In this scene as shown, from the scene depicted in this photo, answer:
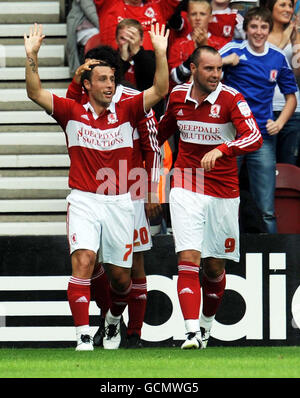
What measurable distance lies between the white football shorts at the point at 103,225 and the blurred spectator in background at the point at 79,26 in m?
3.34

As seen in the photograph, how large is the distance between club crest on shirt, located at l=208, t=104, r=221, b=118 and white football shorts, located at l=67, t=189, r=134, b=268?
35.3 inches

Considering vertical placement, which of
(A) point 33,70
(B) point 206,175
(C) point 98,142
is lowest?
(B) point 206,175

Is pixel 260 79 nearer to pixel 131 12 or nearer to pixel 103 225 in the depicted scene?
pixel 131 12

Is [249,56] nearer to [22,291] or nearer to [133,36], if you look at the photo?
[133,36]

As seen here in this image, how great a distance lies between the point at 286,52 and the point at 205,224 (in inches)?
112

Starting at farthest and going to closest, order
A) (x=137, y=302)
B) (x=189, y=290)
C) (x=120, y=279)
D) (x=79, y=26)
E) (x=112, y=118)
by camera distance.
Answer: (x=79, y=26)
(x=137, y=302)
(x=120, y=279)
(x=112, y=118)
(x=189, y=290)

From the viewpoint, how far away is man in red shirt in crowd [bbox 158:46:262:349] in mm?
9195

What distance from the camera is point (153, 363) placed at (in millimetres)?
8062

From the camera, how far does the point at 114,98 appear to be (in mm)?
9312

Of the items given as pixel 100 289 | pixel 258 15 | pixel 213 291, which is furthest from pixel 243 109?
pixel 258 15

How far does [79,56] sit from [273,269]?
3482mm

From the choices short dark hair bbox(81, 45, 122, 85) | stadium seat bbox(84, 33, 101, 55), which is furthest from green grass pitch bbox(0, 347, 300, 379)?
stadium seat bbox(84, 33, 101, 55)

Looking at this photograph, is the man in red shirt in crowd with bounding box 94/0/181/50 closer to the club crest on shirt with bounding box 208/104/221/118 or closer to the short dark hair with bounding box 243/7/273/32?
the short dark hair with bounding box 243/7/273/32

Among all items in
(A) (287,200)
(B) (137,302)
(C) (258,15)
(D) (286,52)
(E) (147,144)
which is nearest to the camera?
(E) (147,144)
